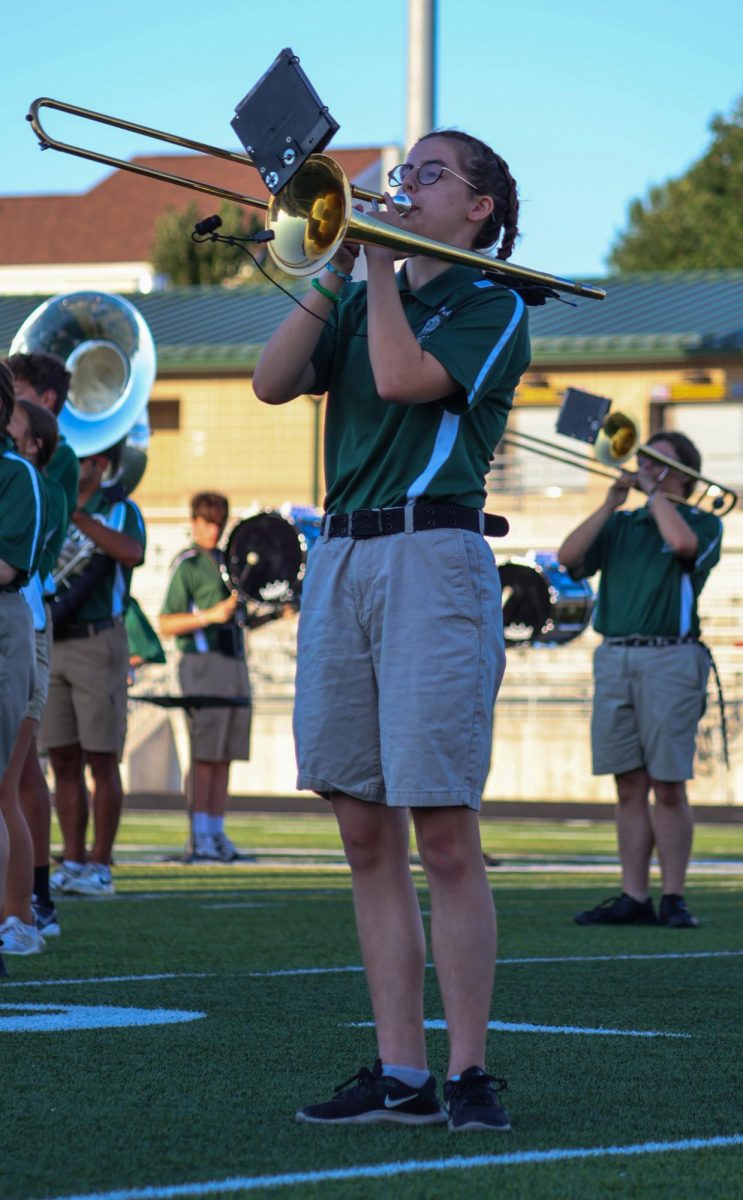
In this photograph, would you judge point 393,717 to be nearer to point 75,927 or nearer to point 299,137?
point 299,137

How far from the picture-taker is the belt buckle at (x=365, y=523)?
4211 mm

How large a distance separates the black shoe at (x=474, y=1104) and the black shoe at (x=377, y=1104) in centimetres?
8

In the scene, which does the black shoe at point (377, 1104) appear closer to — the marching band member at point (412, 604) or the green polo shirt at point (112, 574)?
the marching band member at point (412, 604)

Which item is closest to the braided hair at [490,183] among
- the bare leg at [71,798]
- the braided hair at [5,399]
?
the braided hair at [5,399]

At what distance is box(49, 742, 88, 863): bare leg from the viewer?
31.8ft

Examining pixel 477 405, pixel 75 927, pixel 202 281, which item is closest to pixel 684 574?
pixel 75 927

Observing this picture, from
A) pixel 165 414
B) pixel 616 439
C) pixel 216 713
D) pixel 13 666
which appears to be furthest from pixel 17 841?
pixel 165 414

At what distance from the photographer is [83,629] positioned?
979cm

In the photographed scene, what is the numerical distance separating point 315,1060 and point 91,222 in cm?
7448

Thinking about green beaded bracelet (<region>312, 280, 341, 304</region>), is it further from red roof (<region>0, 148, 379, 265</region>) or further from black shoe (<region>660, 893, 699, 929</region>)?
red roof (<region>0, 148, 379, 265</region>)

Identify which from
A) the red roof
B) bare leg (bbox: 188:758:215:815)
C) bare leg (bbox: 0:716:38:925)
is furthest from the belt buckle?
the red roof

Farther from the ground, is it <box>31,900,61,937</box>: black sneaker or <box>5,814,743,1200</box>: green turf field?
<box>5,814,743,1200</box>: green turf field

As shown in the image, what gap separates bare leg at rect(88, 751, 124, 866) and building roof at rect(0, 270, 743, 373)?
24.3 m

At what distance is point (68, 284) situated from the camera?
74.9 metres
